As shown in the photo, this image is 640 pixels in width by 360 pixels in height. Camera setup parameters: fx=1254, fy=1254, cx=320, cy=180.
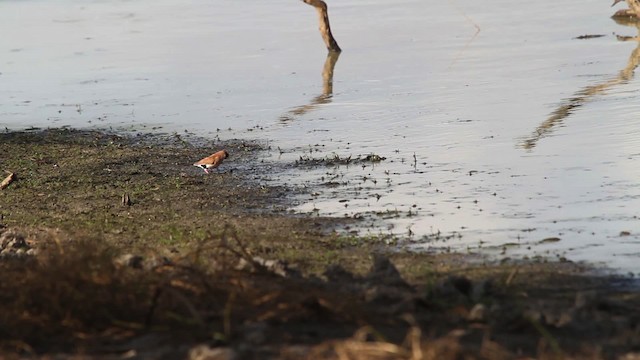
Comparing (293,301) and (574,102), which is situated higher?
(293,301)

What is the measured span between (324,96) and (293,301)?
A: 13.4 meters

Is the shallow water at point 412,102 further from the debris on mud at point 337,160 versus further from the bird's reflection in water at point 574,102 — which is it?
the debris on mud at point 337,160

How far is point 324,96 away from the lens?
19.9 metres

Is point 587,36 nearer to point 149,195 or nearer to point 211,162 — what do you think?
point 211,162

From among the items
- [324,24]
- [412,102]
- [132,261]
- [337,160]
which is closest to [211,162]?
[337,160]

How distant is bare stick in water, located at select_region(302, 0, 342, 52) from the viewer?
24.9 m

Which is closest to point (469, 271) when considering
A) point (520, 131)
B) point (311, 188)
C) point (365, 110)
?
point (311, 188)

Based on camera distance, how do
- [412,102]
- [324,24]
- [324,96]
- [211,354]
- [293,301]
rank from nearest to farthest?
[211,354] < [293,301] < [412,102] < [324,96] < [324,24]

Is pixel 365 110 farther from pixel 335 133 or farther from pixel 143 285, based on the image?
pixel 143 285

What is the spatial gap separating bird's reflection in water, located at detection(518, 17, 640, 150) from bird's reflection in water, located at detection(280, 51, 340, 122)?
12.1ft

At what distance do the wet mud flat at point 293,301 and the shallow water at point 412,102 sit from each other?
90cm

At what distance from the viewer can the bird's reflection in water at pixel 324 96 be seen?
708 inches

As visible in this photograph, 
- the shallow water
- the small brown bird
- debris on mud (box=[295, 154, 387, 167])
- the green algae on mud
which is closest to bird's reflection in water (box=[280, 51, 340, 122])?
the shallow water

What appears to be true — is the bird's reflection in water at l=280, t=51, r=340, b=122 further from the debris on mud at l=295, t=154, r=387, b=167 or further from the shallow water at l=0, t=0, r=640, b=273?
the debris on mud at l=295, t=154, r=387, b=167
